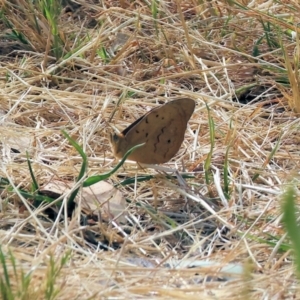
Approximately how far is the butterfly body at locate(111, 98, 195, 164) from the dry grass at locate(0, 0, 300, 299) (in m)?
0.07

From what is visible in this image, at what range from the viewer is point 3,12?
236 cm

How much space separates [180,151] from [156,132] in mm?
248

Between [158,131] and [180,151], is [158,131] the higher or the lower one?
the higher one

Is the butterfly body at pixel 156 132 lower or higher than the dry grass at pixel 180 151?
higher

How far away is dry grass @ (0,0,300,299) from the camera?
46.9 inches

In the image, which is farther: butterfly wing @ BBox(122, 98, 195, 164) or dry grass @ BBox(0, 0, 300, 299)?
butterfly wing @ BBox(122, 98, 195, 164)

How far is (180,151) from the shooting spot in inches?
66.7

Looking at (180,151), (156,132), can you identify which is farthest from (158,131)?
(180,151)

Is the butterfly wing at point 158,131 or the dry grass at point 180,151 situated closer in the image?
the dry grass at point 180,151

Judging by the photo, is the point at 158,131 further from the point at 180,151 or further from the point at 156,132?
the point at 180,151

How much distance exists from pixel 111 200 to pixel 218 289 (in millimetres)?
Result: 368

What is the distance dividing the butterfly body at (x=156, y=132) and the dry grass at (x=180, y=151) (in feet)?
0.24

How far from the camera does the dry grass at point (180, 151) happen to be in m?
1.19

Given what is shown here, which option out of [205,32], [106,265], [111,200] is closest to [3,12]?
[205,32]
